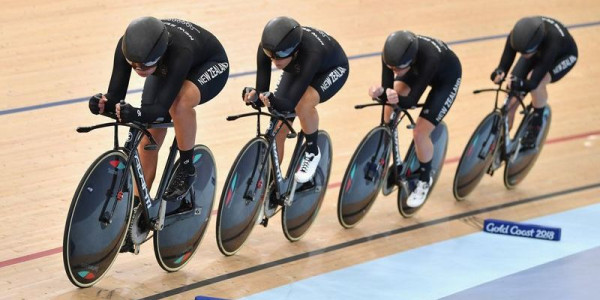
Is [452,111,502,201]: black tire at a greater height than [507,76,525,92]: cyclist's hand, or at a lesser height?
lesser

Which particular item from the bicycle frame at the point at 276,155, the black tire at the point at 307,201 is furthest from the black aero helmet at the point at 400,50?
the bicycle frame at the point at 276,155

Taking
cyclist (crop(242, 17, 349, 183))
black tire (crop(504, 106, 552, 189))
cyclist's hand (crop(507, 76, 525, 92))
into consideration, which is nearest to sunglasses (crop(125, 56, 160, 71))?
cyclist (crop(242, 17, 349, 183))

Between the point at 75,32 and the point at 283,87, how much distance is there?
3.63 metres

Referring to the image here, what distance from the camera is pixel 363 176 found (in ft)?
20.6

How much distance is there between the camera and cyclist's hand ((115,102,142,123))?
4762 millimetres

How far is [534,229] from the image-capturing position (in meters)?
6.30

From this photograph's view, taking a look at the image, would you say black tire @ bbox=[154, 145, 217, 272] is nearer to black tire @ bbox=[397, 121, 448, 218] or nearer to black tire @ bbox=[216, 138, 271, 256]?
black tire @ bbox=[216, 138, 271, 256]

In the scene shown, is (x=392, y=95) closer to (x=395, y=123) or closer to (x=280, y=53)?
(x=395, y=123)

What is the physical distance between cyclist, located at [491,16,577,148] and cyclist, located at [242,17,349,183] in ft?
4.57

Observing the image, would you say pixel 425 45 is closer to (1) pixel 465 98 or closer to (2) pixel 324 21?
(1) pixel 465 98

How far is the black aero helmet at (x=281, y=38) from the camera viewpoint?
5414 millimetres

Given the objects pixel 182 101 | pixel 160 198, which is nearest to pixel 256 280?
pixel 160 198

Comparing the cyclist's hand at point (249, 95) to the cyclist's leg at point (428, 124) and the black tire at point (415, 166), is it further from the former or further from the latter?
the black tire at point (415, 166)

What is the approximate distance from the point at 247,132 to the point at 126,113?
9.71ft
